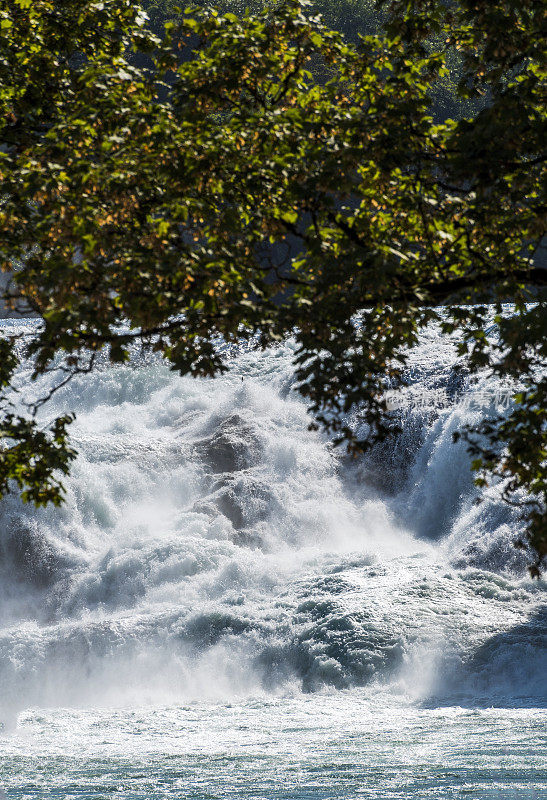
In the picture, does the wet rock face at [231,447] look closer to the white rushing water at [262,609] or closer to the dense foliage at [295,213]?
the white rushing water at [262,609]

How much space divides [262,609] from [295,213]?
10886mm

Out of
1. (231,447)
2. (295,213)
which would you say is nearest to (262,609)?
(231,447)

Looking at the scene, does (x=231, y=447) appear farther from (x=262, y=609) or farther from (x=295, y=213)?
(x=295, y=213)

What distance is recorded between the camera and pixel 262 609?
16.7m

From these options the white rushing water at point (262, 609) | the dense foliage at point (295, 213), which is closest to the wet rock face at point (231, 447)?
the white rushing water at point (262, 609)

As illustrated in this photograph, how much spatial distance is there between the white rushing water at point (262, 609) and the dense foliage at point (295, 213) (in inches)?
209

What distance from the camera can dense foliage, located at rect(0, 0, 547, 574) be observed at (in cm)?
595

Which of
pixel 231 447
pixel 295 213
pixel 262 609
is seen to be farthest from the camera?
pixel 231 447

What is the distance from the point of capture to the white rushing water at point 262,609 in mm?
11320

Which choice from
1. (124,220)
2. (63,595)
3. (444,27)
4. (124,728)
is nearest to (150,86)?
(124,220)

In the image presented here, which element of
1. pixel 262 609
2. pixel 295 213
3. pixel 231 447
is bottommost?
pixel 262 609

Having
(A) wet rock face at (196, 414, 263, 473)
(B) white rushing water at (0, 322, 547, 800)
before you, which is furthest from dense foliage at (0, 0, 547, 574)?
(A) wet rock face at (196, 414, 263, 473)

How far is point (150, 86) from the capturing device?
760cm

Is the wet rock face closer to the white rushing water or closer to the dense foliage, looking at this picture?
the white rushing water
